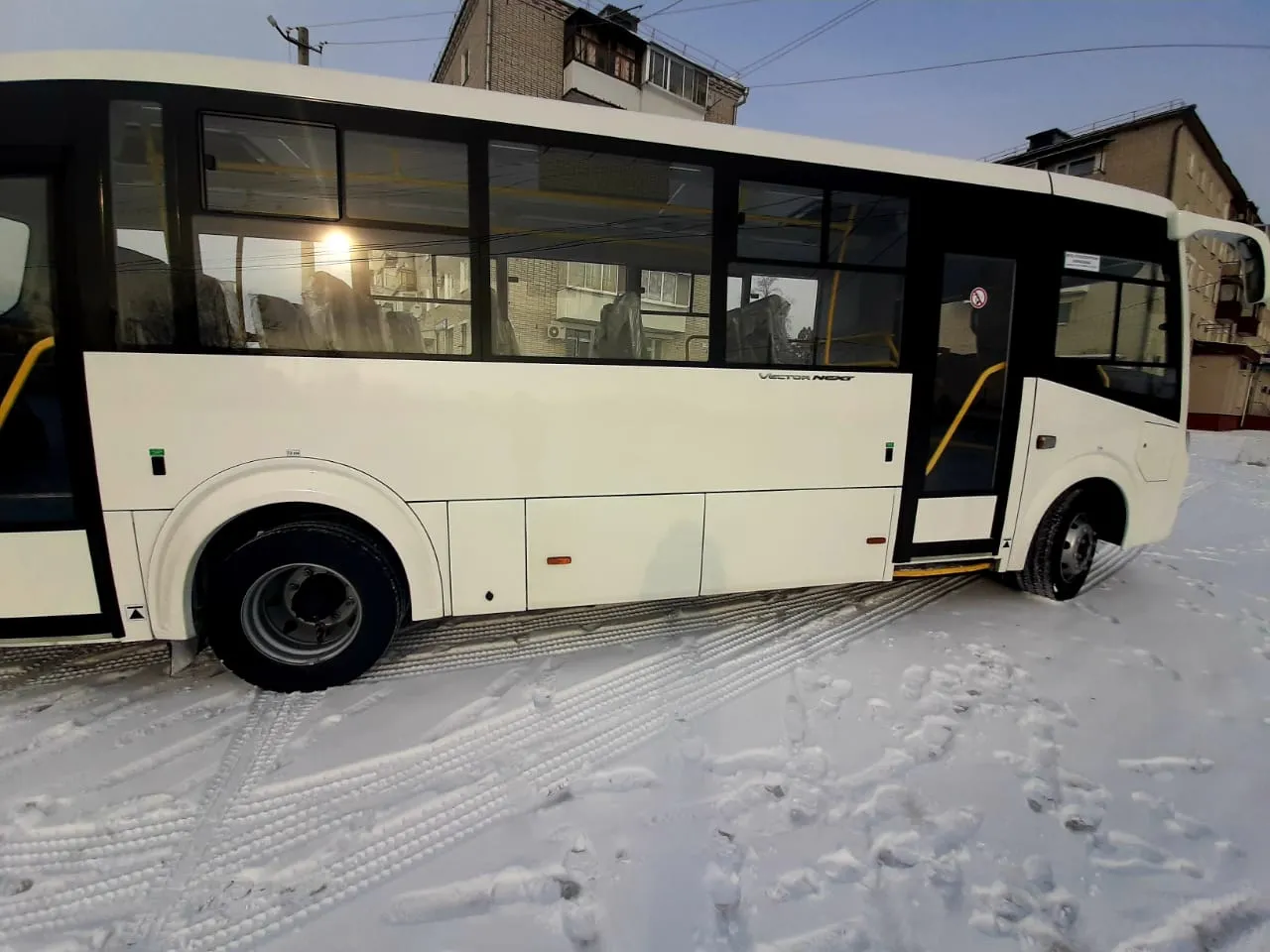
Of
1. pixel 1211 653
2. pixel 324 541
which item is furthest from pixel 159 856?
pixel 1211 653

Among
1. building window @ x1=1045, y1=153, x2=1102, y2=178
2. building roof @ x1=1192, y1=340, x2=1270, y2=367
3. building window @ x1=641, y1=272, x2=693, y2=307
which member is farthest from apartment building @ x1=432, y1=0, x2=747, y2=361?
building roof @ x1=1192, y1=340, x2=1270, y2=367

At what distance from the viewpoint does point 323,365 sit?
10.1 feet

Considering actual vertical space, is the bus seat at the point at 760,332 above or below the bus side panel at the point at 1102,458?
above

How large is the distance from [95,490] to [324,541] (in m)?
1.05

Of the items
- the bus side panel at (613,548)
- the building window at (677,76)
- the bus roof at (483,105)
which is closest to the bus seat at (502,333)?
the bus side panel at (613,548)

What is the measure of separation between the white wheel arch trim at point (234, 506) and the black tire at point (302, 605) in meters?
0.14

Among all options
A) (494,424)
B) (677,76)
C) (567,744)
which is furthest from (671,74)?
(567,744)

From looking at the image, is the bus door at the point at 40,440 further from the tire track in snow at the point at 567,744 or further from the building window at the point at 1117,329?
the building window at the point at 1117,329

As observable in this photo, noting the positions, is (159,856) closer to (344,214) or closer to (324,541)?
(324,541)

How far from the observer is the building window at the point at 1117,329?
14.1 ft

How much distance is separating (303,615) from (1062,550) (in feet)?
17.5

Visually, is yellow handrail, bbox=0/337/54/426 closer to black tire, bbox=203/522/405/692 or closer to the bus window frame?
black tire, bbox=203/522/405/692

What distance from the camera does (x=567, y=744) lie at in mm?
2920

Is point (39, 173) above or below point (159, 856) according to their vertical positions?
above
